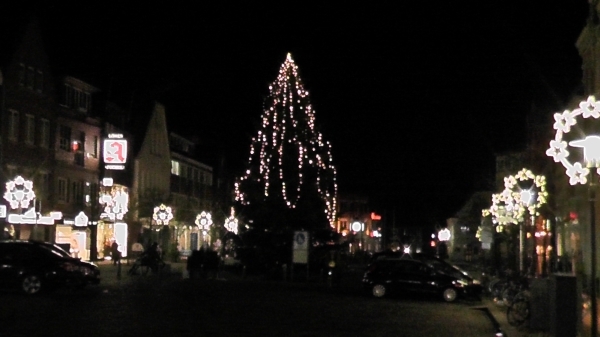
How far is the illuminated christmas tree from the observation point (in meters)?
55.2

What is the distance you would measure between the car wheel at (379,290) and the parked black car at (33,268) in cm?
1087

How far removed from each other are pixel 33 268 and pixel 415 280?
13556 mm

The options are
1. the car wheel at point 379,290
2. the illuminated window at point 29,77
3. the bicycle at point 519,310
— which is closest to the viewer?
Result: the bicycle at point 519,310

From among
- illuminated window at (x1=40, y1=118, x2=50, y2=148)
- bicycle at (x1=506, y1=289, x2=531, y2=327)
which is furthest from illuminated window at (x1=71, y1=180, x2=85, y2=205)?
bicycle at (x1=506, y1=289, x2=531, y2=327)

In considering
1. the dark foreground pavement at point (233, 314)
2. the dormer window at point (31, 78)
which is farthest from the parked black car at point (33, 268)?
the dormer window at point (31, 78)

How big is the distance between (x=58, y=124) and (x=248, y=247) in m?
14.8

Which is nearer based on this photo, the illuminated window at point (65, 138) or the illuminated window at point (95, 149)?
the illuminated window at point (65, 138)

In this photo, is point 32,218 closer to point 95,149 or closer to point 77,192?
point 77,192

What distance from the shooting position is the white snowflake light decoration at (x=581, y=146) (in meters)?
19.8

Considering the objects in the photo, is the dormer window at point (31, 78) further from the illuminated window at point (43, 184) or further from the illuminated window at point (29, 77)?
the illuminated window at point (43, 184)

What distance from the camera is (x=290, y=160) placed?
5519cm

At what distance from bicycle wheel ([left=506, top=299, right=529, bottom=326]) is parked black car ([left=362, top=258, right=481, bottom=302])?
12.5m

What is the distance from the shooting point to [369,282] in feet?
131

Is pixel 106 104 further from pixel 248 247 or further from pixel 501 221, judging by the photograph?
pixel 501 221
